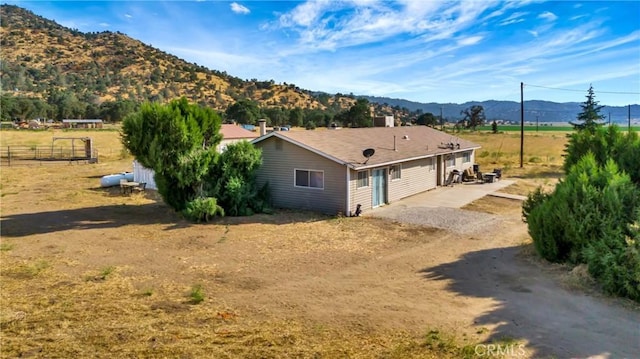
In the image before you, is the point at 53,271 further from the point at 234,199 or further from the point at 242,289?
the point at 234,199

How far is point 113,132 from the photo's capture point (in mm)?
64062

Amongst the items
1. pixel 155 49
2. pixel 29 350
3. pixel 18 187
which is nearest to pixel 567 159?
pixel 29 350

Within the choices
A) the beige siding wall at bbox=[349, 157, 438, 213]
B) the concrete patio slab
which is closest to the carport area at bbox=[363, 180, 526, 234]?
the concrete patio slab

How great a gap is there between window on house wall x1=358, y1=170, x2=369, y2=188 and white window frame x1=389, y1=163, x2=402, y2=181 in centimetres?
217

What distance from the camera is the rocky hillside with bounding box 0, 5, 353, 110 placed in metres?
89.4

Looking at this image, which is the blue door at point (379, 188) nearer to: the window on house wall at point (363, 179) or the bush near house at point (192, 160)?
the window on house wall at point (363, 179)

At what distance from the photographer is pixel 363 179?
18.4m

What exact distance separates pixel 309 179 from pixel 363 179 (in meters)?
2.26

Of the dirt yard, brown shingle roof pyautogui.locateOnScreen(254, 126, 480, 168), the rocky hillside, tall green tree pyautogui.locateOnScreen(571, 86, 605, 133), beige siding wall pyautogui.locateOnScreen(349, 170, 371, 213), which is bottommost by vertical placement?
the dirt yard

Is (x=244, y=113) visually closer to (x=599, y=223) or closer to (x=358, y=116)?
(x=358, y=116)

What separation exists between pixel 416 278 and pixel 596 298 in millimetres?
3665

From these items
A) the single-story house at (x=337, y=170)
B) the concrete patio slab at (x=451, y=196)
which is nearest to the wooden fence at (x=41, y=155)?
the single-story house at (x=337, y=170)

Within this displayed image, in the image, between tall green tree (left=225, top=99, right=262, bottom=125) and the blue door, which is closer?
the blue door

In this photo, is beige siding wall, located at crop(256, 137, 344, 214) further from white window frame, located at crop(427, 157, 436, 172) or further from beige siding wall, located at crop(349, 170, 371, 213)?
white window frame, located at crop(427, 157, 436, 172)
